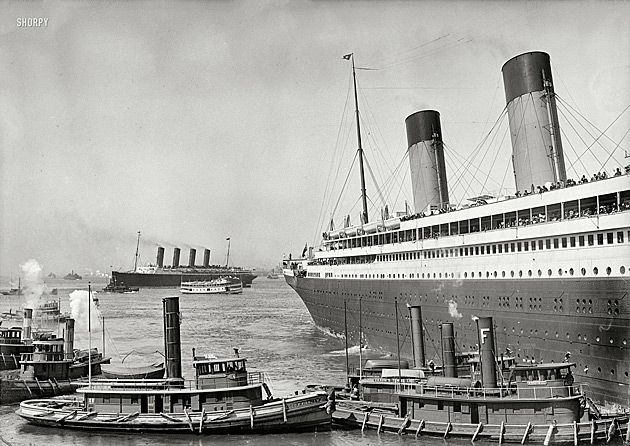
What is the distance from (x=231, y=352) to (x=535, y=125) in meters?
23.4

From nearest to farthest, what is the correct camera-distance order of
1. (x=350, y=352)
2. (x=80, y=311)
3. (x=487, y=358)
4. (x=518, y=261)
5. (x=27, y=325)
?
(x=487, y=358)
(x=518, y=261)
(x=27, y=325)
(x=350, y=352)
(x=80, y=311)

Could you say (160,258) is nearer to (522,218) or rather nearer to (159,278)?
(159,278)

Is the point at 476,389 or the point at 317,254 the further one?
the point at 317,254

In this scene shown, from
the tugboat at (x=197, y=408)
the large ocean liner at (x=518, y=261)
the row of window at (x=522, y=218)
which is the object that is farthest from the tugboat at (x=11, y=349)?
the row of window at (x=522, y=218)

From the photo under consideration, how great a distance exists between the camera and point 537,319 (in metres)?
25.8

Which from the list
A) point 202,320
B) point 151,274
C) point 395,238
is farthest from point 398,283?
point 151,274

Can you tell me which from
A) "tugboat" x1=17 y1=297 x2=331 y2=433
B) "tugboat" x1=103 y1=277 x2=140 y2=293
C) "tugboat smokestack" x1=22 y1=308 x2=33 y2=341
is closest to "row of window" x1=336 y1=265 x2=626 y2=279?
"tugboat" x1=17 y1=297 x2=331 y2=433

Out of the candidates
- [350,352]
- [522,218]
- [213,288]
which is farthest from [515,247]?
[213,288]

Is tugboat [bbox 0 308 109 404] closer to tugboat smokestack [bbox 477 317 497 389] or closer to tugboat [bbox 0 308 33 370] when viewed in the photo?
tugboat [bbox 0 308 33 370]

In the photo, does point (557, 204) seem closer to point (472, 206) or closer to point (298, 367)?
point (472, 206)

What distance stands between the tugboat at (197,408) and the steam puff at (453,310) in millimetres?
11309

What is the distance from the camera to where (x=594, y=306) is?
22.8m

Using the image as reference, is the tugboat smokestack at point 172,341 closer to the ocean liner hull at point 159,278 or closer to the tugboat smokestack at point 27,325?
the tugboat smokestack at point 27,325

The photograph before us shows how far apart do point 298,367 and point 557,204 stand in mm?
17316
